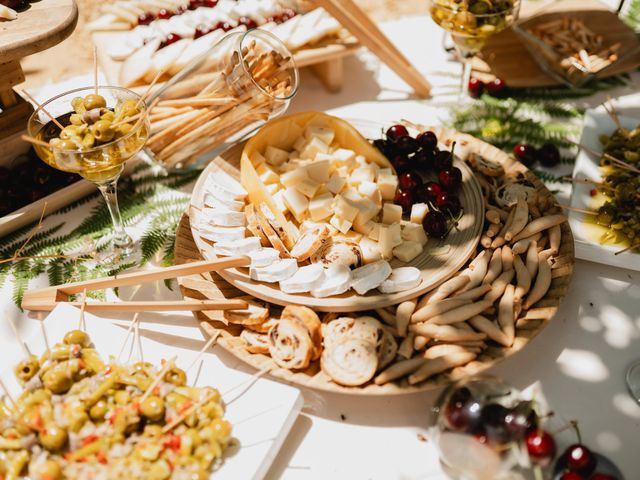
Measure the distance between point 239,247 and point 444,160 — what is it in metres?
0.71

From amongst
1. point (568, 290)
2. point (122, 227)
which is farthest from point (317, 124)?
point (568, 290)

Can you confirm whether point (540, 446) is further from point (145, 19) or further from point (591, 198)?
point (145, 19)

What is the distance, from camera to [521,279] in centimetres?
147

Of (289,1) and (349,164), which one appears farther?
(289,1)

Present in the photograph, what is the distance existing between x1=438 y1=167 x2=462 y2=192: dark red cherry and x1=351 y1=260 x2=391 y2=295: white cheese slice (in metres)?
0.37

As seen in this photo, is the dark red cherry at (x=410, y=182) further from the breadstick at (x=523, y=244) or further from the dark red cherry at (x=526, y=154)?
the dark red cherry at (x=526, y=154)

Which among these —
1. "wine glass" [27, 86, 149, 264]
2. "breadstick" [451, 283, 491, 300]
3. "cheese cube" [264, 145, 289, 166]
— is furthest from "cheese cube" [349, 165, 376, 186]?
"wine glass" [27, 86, 149, 264]

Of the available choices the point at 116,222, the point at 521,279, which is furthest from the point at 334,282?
the point at 116,222

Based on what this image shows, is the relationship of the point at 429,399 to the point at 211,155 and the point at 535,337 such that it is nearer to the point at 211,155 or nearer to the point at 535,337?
the point at 535,337

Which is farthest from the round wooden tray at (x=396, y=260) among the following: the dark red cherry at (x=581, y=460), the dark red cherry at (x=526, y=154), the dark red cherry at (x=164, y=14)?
the dark red cherry at (x=164, y=14)

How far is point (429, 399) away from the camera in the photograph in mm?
1383

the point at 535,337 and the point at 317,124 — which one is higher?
the point at 317,124

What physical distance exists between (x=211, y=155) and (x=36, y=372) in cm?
108

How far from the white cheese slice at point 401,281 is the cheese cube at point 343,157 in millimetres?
454
